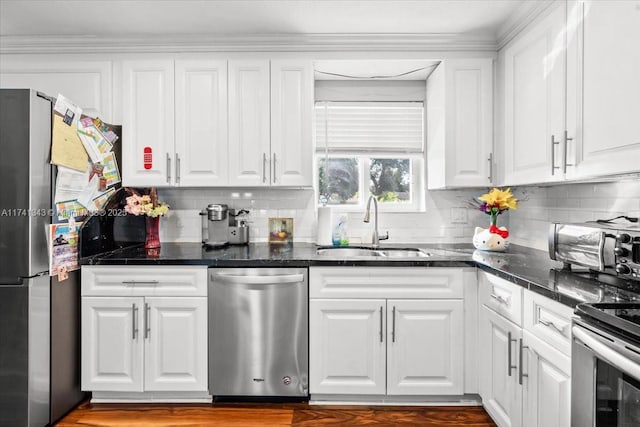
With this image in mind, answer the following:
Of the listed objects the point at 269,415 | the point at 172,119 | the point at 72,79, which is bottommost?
the point at 269,415

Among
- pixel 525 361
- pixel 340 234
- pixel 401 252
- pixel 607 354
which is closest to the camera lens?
pixel 607 354

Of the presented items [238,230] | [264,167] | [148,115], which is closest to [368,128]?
[264,167]

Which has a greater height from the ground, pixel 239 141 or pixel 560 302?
pixel 239 141

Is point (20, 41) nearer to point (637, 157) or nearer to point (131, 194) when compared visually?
point (131, 194)

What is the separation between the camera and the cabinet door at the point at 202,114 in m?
2.67

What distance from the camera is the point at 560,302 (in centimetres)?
145

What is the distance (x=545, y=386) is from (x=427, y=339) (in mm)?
765

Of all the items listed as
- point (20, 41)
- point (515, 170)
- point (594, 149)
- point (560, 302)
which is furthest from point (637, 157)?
point (20, 41)

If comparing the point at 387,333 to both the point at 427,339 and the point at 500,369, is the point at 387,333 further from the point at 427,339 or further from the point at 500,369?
the point at 500,369

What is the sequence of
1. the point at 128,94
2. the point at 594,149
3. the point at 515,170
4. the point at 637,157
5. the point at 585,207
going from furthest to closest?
the point at 128,94, the point at 515,170, the point at 585,207, the point at 594,149, the point at 637,157

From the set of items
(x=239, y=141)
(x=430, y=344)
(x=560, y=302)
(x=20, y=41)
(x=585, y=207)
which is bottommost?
(x=430, y=344)

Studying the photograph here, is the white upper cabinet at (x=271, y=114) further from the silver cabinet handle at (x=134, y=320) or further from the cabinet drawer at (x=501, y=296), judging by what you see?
the cabinet drawer at (x=501, y=296)

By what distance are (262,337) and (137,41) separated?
2.04m

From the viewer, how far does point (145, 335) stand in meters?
2.33
